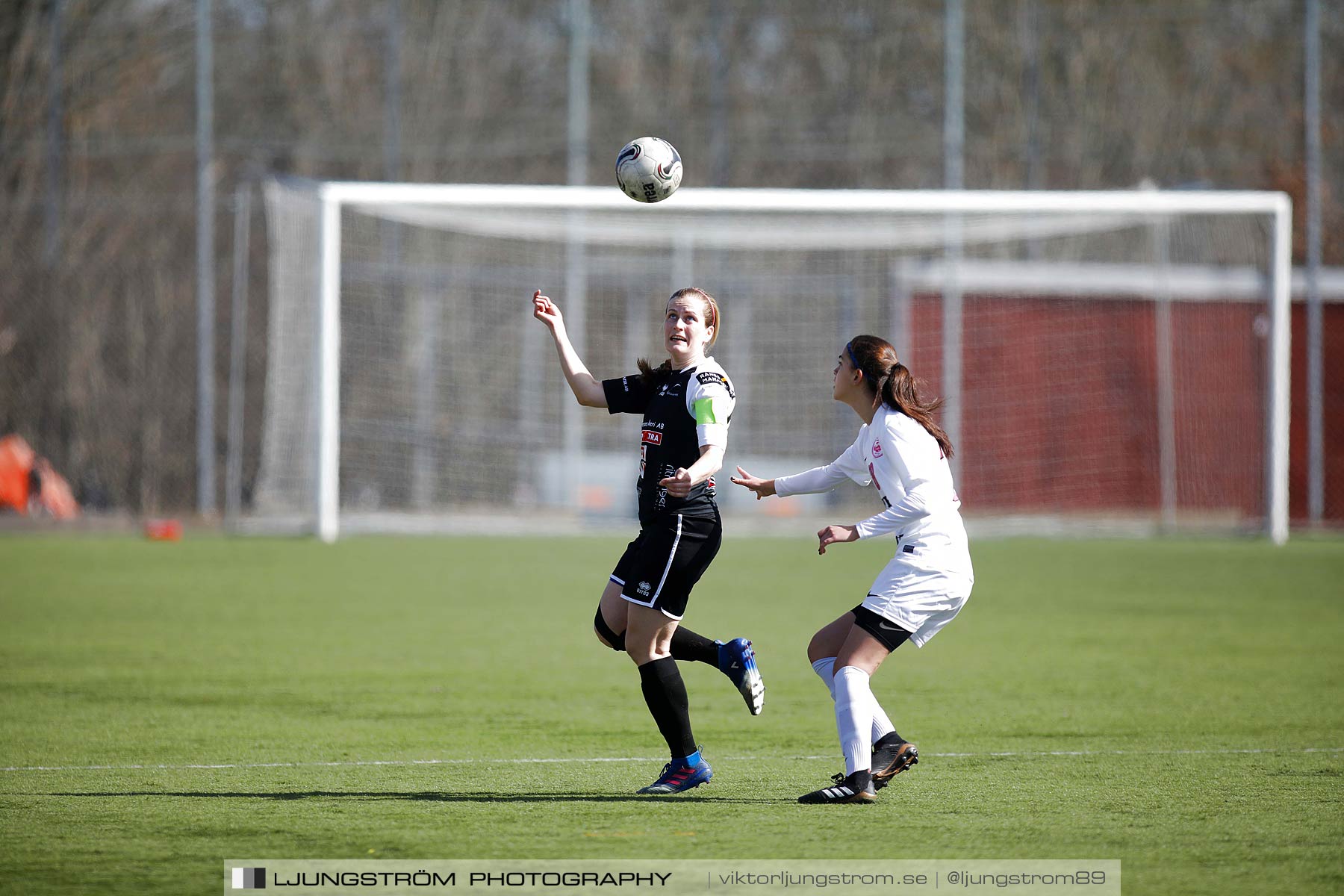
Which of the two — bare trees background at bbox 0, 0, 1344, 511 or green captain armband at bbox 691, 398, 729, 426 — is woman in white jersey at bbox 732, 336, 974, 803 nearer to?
green captain armband at bbox 691, 398, 729, 426

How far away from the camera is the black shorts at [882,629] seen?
18.8 ft

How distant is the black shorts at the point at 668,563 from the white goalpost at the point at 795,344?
46.4 feet

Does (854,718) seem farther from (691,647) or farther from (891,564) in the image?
(691,647)

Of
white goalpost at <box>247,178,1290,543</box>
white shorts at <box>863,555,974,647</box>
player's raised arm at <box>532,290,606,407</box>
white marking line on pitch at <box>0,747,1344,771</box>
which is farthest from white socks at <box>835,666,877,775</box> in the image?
white goalpost at <box>247,178,1290,543</box>

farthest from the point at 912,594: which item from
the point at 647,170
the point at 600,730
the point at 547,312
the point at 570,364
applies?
the point at 647,170

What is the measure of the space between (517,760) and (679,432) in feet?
5.42

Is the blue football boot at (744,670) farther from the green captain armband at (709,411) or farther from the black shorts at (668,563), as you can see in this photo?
the green captain armband at (709,411)

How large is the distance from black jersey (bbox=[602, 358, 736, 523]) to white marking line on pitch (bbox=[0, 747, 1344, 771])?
1272 millimetres

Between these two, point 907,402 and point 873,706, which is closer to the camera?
point 873,706

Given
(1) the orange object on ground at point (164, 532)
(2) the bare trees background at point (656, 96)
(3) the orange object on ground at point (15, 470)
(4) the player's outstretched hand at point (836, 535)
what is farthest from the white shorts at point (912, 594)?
(2) the bare trees background at point (656, 96)

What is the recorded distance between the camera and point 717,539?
6.05 metres

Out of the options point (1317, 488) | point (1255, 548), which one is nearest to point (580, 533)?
point (1255, 548)

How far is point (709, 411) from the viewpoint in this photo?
19.1ft

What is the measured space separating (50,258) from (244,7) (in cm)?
583
